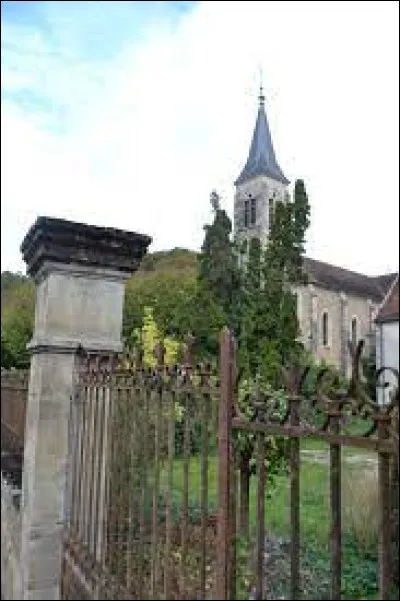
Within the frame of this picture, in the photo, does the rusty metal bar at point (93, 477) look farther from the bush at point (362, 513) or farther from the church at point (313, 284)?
the church at point (313, 284)

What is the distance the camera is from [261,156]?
3741 cm

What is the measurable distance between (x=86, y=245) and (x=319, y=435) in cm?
172

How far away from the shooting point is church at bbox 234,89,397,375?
114 feet

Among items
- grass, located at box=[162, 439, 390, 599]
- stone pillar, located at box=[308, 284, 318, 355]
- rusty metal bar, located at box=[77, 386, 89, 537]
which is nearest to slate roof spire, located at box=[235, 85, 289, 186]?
stone pillar, located at box=[308, 284, 318, 355]

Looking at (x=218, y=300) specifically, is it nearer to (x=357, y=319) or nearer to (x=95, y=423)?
(x=357, y=319)

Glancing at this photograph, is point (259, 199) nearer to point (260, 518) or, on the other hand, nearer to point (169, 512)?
point (169, 512)

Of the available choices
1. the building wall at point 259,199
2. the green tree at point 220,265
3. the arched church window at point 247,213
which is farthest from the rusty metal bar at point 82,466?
the arched church window at point 247,213

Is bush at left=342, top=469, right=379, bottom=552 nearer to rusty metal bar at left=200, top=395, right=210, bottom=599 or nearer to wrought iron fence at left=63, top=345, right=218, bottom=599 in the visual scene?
wrought iron fence at left=63, top=345, right=218, bottom=599

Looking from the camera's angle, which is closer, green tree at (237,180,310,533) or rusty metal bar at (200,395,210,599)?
rusty metal bar at (200,395,210,599)

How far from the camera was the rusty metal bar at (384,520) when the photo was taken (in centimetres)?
137

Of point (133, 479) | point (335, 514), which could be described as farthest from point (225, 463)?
point (133, 479)

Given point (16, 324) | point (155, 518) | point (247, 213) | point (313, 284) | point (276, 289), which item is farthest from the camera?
point (247, 213)

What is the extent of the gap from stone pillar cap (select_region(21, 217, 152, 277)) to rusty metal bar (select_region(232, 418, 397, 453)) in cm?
135

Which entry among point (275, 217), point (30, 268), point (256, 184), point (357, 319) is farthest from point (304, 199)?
point (30, 268)
